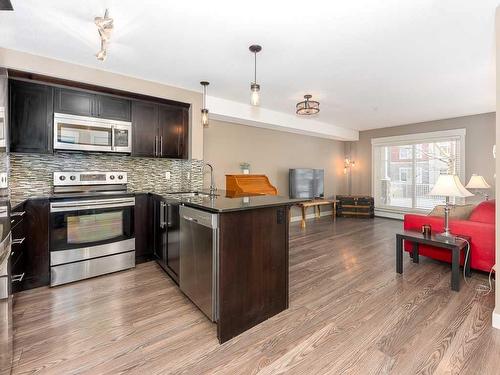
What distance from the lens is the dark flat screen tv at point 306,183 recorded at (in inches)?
245

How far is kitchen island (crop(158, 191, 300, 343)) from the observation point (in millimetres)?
1863

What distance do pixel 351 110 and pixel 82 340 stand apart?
219 inches

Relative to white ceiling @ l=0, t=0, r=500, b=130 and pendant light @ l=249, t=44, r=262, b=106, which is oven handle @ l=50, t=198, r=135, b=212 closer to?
white ceiling @ l=0, t=0, r=500, b=130

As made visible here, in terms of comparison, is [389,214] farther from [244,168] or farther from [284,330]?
[284,330]

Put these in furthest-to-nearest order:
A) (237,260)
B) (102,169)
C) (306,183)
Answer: (306,183) → (102,169) → (237,260)

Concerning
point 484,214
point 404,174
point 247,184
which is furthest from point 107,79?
point 404,174

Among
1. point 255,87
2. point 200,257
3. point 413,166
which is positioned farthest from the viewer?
point 413,166

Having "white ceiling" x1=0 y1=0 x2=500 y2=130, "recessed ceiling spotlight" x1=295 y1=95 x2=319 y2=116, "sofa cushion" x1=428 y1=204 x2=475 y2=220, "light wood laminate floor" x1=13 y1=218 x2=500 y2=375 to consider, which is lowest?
"light wood laminate floor" x1=13 y1=218 x2=500 y2=375

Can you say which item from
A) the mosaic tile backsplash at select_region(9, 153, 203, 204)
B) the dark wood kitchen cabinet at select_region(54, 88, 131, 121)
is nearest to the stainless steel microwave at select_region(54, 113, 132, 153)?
the dark wood kitchen cabinet at select_region(54, 88, 131, 121)

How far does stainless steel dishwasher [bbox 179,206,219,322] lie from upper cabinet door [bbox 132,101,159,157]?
161cm

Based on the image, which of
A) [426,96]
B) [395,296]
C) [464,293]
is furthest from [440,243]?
[426,96]

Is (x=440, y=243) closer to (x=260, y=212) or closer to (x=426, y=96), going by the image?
(x=260, y=212)

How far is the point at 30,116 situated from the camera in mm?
2812

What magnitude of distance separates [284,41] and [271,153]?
3.51 m
